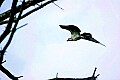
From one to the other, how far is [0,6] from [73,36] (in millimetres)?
1492

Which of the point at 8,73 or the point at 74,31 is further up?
the point at 74,31

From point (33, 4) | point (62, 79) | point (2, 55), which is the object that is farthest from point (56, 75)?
point (33, 4)

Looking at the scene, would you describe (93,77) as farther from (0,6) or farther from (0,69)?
(0,6)

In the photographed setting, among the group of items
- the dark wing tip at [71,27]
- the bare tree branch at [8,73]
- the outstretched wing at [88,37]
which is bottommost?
the bare tree branch at [8,73]

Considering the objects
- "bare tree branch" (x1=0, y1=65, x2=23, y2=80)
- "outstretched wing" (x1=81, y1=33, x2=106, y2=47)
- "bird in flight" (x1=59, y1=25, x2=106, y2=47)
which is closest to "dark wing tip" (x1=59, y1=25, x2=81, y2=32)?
"bird in flight" (x1=59, y1=25, x2=106, y2=47)

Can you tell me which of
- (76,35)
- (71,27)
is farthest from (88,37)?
(71,27)

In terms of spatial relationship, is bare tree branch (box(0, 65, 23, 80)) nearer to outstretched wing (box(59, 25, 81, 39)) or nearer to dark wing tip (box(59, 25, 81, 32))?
outstretched wing (box(59, 25, 81, 39))

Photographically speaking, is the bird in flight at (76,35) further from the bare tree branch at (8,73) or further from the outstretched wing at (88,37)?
the bare tree branch at (8,73)

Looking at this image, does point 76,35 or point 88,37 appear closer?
point 88,37

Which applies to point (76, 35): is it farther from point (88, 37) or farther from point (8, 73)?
point (8, 73)

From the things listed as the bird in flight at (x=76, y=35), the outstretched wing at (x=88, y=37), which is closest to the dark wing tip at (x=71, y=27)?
the bird in flight at (x=76, y=35)

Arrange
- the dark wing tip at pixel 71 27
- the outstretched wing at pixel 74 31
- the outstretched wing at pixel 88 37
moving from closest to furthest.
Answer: the outstretched wing at pixel 88 37, the outstretched wing at pixel 74 31, the dark wing tip at pixel 71 27

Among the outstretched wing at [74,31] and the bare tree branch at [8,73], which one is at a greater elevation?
the outstretched wing at [74,31]

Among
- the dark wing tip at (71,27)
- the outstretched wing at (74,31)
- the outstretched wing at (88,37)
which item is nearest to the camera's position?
the outstretched wing at (88,37)
